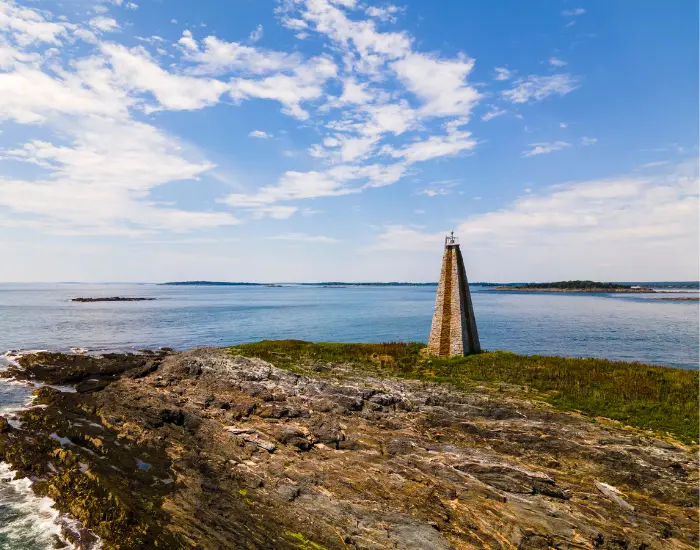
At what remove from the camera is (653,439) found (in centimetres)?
1580

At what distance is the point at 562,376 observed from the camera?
79.4ft

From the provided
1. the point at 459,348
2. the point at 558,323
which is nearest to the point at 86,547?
the point at 459,348

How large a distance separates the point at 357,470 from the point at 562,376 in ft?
52.2

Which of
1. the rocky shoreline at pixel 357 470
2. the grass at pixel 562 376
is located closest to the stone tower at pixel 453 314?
the grass at pixel 562 376

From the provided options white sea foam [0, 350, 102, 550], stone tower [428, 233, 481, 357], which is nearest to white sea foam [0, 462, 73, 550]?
white sea foam [0, 350, 102, 550]

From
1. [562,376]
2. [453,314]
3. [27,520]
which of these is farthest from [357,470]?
[453,314]

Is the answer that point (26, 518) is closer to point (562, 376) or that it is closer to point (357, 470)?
point (357, 470)

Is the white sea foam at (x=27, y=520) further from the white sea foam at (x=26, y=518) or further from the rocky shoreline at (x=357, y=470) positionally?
the rocky shoreline at (x=357, y=470)

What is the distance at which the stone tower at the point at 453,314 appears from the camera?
100 ft

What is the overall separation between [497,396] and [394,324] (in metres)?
54.1

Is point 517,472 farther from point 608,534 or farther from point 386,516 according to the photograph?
point 386,516

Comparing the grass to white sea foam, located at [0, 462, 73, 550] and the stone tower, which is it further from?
white sea foam, located at [0, 462, 73, 550]

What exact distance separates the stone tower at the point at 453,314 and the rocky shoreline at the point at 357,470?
25.1 feet

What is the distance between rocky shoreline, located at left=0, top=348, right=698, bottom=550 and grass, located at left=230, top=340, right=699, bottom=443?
162cm
